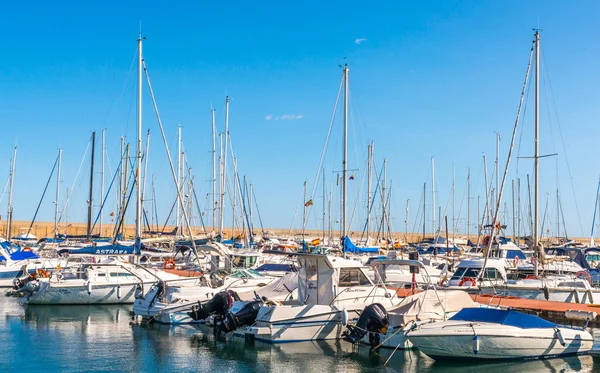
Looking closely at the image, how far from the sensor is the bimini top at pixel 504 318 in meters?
19.7

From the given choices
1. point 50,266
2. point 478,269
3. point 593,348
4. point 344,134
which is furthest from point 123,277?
point 593,348

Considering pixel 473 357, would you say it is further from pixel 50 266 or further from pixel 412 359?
pixel 50 266

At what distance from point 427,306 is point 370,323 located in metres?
2.23

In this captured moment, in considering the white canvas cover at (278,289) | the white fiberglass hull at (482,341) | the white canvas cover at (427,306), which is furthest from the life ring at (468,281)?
the white fiberglass hull at (482,341)

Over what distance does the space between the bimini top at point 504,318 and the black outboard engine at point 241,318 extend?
715 centimetres

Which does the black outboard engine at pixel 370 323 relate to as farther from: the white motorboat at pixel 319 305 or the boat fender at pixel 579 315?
the boat fender at pixel 579 315

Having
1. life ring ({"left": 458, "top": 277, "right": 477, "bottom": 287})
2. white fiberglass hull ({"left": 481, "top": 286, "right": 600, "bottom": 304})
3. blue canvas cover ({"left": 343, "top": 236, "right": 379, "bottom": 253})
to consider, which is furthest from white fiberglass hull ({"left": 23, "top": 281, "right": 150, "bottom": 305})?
white fiberglass hull ({"left": 481, "top": 286, "right": 600, "bottom": 304})

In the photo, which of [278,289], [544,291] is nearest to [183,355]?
[278,289]

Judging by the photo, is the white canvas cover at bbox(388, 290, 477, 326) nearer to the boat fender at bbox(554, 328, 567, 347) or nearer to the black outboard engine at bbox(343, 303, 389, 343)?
the black outboard engine at bbox(343, 303, 389, 343)

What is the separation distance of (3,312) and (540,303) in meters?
23.4

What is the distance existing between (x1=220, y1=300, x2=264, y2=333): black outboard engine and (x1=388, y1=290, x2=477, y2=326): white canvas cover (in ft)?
15.9

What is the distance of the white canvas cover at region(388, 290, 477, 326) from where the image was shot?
70.7 feet

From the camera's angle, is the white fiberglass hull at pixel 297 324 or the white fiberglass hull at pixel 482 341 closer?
the white fiberglass hull at pixel 482 341

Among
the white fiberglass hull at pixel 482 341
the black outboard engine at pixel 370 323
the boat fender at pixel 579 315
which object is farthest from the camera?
the boat fender at pixel 579 315
